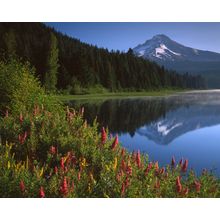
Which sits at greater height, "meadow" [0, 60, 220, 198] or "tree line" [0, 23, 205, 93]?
"tree line" [0, 23, 205, 93]

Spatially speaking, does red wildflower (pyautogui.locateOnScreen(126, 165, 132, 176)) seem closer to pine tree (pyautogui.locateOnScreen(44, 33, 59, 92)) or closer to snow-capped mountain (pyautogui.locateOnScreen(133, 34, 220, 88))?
snow-capped mountain (pyautogui.locateOnScreen(133, 34, 220, 88))

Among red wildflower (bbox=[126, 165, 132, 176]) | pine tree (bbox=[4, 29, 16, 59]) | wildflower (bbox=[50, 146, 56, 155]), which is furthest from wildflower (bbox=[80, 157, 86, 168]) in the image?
pine tree (bbox=[4, 29, 16, 59])

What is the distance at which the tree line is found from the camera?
34.4ft

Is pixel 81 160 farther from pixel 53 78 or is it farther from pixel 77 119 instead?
pixel 53 78

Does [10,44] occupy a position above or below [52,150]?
above

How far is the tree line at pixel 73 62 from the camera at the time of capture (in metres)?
10.5

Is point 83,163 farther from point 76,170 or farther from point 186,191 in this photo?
point 186,191

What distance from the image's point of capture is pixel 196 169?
32.5 ft

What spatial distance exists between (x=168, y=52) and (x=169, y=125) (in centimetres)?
174

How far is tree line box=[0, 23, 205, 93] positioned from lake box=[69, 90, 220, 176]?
0.57 m

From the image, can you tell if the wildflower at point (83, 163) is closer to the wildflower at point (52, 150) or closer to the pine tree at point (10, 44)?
the wildflower at point (52, 150)

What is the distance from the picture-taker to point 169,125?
11727 millimetres

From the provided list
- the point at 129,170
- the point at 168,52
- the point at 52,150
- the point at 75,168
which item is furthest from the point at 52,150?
the point at 168,52

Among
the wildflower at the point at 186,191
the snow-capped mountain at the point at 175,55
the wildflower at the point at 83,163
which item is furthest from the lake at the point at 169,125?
the wildflower at the point at 83,163
